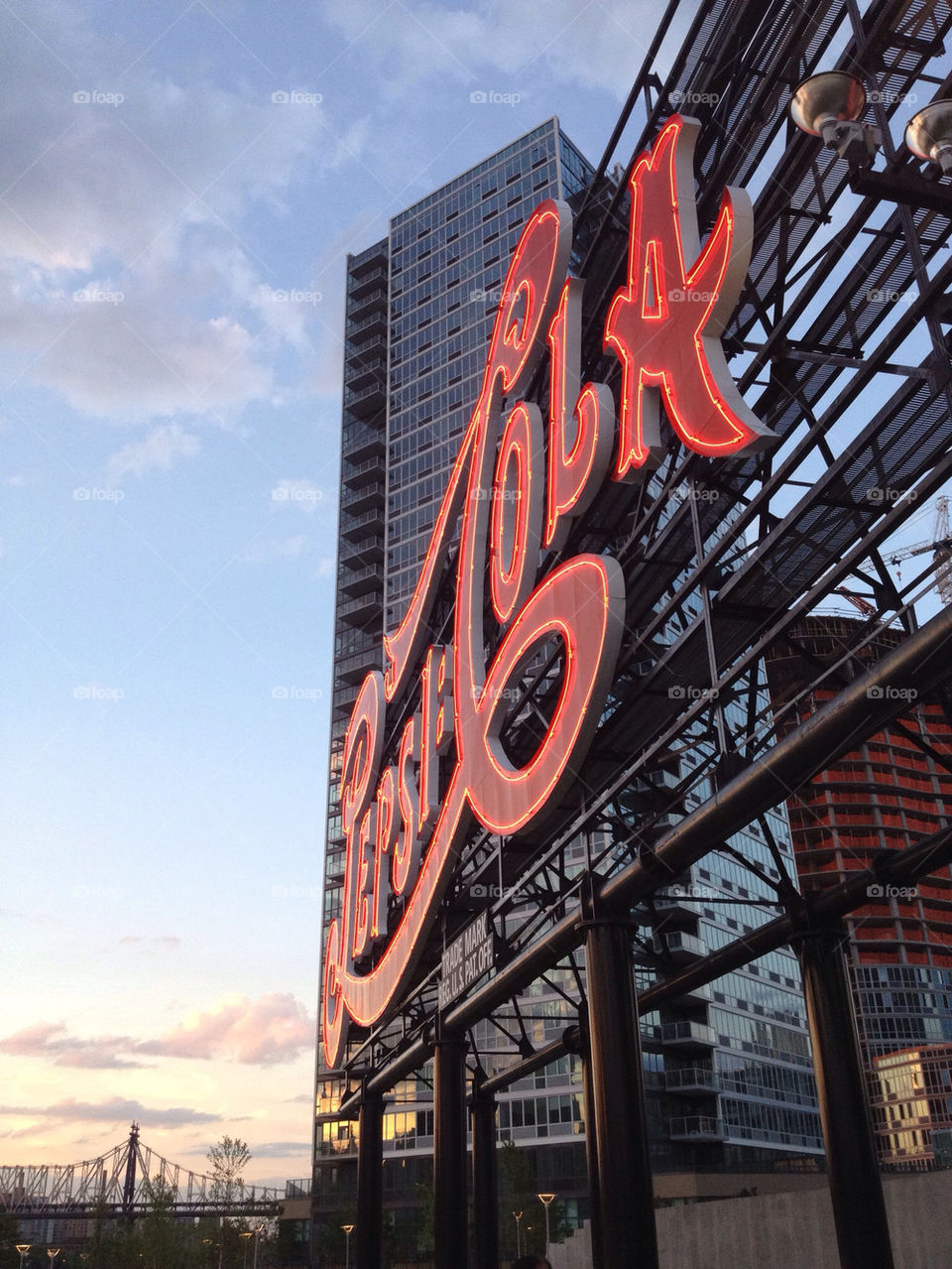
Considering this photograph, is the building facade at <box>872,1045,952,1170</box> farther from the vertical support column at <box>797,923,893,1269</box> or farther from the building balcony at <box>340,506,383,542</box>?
the vertical support column at <box>797,923,893,1269</box>

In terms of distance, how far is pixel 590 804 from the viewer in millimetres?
17391

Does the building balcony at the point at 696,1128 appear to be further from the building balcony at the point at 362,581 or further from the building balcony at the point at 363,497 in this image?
the building balcony at the point at 363,497

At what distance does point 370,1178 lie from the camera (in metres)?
34.7

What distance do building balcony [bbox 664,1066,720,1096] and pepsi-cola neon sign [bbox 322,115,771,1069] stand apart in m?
57.4

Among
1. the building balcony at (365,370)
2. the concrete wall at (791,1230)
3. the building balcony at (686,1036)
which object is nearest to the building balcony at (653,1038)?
the building balcony at (686,1036)

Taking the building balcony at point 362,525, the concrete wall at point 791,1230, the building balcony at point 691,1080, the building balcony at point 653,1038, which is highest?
the building balcony at point 362,525

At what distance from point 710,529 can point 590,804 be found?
15.5 ft

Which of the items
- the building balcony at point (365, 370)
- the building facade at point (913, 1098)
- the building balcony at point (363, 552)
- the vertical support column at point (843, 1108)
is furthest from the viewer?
the building balcony at point (365, 370)

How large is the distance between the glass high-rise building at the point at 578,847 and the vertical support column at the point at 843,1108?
45.1 m

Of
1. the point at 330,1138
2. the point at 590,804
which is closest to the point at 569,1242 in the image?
the point at 590,804

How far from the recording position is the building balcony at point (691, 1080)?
3098 inches

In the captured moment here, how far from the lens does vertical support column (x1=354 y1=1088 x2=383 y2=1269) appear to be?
111ft

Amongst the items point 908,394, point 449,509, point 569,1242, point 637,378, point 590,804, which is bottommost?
point 569,1242

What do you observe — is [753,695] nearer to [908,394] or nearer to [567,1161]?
[908,394]
